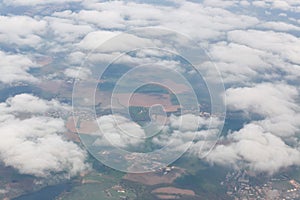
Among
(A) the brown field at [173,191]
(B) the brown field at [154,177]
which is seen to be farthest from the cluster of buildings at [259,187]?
(B) the brown field at [154,177]

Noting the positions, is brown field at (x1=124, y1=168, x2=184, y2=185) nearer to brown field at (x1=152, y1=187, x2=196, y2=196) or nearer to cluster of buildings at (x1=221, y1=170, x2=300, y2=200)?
brown field at (x1=152, y1=187, x2=196, y2=196)

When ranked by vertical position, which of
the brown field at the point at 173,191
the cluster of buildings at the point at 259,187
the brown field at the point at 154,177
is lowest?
the cluster of buildings at the point at 259,187

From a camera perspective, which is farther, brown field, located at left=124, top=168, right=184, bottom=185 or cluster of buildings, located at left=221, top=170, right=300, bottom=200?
brown field, located at left=124, top=168, right=184, bottom=185

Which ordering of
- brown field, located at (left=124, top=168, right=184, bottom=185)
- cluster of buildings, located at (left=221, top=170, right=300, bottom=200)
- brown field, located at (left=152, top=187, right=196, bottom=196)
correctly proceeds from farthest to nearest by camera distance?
brown field, located at (left=124, top=168, right=184, bottom=185), cluster of buildings, located at (left=221, top=170, right=300, bottom=200), brown field, located at (left=152, top=187, right=196, bottom=196)

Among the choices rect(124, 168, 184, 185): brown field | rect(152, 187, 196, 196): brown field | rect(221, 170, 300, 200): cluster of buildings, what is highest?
rect(124, 168, 184, 185): brown field

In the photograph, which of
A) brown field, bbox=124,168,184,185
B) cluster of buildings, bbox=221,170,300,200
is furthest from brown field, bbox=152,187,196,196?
cluster of buildings, bbox=221,170,300,200

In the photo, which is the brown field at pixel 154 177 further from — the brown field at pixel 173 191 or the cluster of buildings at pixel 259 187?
the cluster of buildings at pixel 259 187

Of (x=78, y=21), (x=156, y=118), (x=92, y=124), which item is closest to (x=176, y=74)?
(x=156, y=118)

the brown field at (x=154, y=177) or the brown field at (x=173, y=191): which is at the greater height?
the brown field at (x=154, y=177)

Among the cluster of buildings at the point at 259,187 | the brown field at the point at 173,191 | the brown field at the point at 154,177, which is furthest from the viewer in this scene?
the brown field at the point at 154,177

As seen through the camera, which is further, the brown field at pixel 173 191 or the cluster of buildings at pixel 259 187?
the cluster of buildings at pixel 259 187

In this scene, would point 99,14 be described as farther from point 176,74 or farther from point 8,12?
point 176,74
